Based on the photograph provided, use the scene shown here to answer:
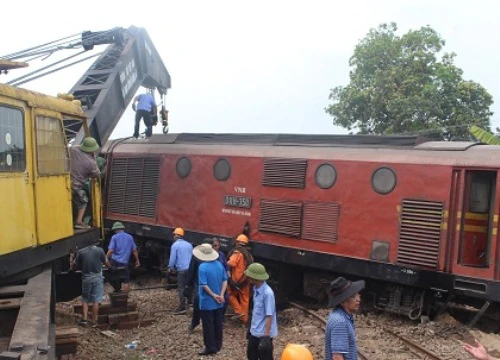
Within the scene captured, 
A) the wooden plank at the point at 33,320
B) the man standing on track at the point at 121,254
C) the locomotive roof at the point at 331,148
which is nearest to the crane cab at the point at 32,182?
the wooden plank at the point at 33,320

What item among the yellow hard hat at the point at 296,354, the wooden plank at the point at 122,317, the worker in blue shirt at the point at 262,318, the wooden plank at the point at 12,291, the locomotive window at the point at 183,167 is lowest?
the wooden plank at the point at 122,317

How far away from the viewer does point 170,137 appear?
13586 mm

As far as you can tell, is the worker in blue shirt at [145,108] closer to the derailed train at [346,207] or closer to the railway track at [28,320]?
the derailed train at [346,207]

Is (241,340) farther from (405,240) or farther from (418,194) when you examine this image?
(418,194)

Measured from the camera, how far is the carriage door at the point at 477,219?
8.71 meters

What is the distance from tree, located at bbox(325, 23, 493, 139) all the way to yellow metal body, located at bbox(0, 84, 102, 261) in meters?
18.7

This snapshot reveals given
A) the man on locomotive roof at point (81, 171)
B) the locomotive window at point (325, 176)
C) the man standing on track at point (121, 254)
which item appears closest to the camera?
the man on locomotive roof at point (81, 171)

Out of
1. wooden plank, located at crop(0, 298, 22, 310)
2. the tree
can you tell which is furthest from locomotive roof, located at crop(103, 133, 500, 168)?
the tree

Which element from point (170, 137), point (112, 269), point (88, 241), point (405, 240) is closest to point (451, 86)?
point (170, 137)

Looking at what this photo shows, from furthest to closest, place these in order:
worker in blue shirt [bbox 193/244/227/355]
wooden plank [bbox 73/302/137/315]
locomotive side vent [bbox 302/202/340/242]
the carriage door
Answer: locomotive side vent [bbox 302/202/340/242], wooden plank [bbox 73/302/137/315], the carriage door, worker in blue shirt [bbox 193/244/227/355]

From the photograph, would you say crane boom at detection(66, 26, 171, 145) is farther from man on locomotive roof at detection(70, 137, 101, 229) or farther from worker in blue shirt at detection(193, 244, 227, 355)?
worker in blue shirt at detection(193, 244, 227, 355)

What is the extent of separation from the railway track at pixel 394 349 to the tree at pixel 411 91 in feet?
51.5

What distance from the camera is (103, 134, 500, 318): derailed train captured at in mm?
8719

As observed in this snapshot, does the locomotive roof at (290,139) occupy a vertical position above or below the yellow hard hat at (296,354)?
above
